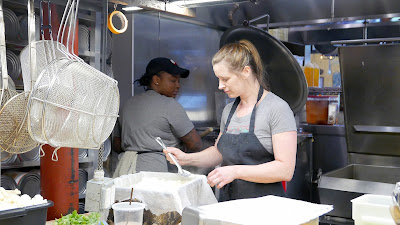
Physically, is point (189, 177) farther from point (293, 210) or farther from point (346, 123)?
point (346, 123)

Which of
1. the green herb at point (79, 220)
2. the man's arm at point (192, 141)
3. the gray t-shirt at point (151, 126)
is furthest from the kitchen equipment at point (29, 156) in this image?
the green herb at point (79, 220)

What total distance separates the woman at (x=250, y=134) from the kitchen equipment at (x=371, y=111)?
92cm

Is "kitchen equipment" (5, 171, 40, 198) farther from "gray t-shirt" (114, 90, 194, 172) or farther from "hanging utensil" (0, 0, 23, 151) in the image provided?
"hanging utensil" (0, 0, 23, 151)

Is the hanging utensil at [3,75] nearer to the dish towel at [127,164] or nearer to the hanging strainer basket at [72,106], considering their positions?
the hanging strainer basket at [72,106]

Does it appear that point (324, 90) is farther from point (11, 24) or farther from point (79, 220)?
point (79, 220)

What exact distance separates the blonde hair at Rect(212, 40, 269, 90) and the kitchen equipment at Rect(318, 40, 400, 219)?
1.03 metres

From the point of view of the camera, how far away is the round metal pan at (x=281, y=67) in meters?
3.74

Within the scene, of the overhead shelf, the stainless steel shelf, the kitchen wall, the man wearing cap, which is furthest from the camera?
the overhead shelf

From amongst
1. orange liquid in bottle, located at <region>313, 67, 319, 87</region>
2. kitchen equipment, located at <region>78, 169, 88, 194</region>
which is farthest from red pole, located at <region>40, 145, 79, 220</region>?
orange liquid in bottle, located at <region>313, 67, 319, 87</region>

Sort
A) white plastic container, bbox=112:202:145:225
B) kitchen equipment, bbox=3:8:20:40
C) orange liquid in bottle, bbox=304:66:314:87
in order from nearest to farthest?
white plastic container, bbox=112:202:145:225 → kitchen equipment, bbox=3:8:20:40 → orange liquid in bottle, bbox=304:66:314:87

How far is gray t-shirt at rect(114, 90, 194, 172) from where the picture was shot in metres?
3.30

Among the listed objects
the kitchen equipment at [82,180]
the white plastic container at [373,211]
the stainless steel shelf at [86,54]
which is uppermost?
the stainless steel shelf at [86,54]

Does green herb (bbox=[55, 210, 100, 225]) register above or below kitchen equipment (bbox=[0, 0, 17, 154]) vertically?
below

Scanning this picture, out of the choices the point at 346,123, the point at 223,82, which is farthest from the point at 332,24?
the point at 223,82
